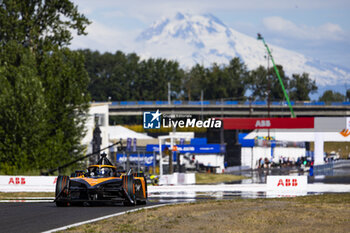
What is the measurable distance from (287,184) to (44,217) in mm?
18332

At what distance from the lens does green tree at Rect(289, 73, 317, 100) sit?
18194cm

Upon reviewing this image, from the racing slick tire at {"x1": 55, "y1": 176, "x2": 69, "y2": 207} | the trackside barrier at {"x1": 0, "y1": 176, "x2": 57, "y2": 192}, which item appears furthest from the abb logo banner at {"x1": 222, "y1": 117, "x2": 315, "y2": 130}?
the racing slick tire at {"x1": 55, "y1": 176, "x2": 69, "y2": 207}

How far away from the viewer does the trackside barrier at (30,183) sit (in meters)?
31.8

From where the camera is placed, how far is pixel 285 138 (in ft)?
214

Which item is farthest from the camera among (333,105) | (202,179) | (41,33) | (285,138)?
(333,105)

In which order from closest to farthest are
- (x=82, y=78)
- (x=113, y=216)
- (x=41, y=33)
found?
(x=113, y=216)
(x=82, y=78)
(x=41, y=33)

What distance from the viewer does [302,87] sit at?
181375 mm

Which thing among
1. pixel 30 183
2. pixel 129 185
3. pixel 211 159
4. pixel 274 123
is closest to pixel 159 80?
pixel 211 159

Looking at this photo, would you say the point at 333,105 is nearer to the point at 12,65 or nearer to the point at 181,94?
the point at 181,94

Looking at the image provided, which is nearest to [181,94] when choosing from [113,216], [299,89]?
[299,89]

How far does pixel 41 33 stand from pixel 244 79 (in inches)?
5154

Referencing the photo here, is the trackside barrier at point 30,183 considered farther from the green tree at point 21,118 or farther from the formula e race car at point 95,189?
the formula e race car at point 95,189

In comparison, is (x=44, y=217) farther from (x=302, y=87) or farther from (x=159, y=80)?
(x=302, y=87)

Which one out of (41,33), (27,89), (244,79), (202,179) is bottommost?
(202,179)
